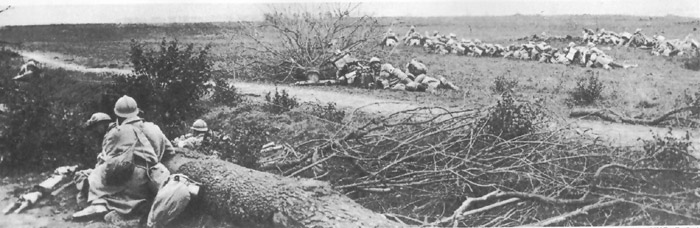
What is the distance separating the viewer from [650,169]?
5918mm

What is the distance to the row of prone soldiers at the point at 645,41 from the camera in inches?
483

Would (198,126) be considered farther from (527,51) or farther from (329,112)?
(527,51)

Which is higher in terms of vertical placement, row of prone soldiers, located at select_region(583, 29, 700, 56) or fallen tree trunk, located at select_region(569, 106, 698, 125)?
row of prone soldiers, located at select_region(583, 29, 700, 56)

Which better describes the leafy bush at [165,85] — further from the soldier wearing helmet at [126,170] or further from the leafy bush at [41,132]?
the soldier wearing helmet at [126,170]

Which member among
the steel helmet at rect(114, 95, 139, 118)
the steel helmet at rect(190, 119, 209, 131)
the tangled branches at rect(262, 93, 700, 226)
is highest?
the steel helmet at rect(114, 95, 139, 118)

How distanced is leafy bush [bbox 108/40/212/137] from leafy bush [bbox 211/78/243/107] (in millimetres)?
1376

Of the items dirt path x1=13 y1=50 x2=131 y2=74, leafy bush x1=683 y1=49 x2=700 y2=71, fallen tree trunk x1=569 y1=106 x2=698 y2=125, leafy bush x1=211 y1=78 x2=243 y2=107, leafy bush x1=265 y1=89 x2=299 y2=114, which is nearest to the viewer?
fallen tree trunk x1=569 y1=106 x2=698 y2=125

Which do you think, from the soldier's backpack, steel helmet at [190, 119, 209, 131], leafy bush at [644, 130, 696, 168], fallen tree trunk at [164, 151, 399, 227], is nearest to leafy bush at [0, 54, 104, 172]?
steel helmet at [190, 119, 209, 131]

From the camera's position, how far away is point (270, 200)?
495 cm

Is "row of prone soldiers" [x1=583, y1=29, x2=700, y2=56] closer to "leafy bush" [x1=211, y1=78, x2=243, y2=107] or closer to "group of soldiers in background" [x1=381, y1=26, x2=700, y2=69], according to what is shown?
"group of soldiers in background" [x1=381, y1=26, x2=700, y2=69]

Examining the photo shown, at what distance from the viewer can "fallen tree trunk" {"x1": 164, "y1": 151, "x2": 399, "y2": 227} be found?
15.2 feet

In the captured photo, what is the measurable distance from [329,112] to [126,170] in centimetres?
393

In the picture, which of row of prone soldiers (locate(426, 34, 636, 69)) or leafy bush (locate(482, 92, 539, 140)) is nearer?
leafy bush (locate(482, 92, 539, 140))

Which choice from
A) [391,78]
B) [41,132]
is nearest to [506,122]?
[391,78]
